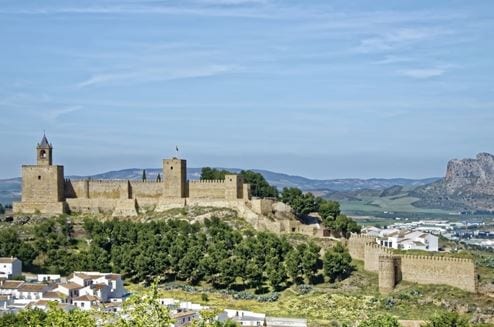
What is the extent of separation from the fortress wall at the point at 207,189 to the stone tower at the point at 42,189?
8.90m

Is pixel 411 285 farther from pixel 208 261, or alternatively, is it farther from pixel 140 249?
pixel 140 249

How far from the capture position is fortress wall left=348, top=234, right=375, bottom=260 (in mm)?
49406

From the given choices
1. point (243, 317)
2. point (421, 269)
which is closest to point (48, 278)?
point (243, 317)

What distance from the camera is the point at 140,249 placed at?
168 feet

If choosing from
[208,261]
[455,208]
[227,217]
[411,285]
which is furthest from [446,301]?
[455,208]

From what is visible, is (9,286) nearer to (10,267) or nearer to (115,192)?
(10,267)

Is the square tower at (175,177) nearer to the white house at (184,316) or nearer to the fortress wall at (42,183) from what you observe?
the fortress wall at (42,183)

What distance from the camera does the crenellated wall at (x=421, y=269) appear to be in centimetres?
A: 4297

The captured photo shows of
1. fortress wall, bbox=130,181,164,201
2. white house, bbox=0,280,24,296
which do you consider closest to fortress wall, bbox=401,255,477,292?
fortress wall, bbox=130,181,164,201

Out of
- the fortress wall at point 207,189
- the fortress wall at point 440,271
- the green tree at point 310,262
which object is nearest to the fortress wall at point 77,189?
the fortress wall at point 207,189

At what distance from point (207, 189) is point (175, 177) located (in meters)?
2.29

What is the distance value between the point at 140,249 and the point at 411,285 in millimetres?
15883

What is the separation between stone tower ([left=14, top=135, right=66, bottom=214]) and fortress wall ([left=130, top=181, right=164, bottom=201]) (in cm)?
479

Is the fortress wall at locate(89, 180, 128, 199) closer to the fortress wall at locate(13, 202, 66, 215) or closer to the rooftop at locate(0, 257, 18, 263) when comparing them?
the fortress wall at locate(13, 202, 66, 215)
